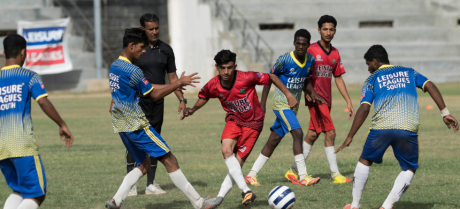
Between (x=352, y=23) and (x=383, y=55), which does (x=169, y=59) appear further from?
(x=352, y=23)

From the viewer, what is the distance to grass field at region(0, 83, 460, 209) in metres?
6.61

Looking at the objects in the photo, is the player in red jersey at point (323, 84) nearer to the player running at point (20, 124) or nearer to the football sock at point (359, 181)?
the football sock at point (359, 181)

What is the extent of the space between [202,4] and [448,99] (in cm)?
1434

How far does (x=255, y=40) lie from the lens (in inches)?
1222

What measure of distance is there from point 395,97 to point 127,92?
280 cm

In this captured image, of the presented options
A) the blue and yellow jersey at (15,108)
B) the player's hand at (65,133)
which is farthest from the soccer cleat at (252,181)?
the blue and yellow jersey at (15,108)

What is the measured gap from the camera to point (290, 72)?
25.5 ft

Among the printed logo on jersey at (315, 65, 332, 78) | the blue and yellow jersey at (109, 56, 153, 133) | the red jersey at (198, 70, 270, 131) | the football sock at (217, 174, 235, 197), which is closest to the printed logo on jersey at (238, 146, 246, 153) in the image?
the red jersey at (198, 70, 270, 131)

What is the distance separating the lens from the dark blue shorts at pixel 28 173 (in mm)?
4824

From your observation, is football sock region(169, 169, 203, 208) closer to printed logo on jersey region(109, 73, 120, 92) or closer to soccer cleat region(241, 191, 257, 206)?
soccer cleat region(241, 191, 257, 206)

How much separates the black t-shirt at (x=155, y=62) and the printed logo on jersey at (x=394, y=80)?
303cm

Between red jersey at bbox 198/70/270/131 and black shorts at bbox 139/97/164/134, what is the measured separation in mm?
827

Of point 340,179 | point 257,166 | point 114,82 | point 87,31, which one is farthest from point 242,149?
point 87,31

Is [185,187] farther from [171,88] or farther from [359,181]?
[359,181]
